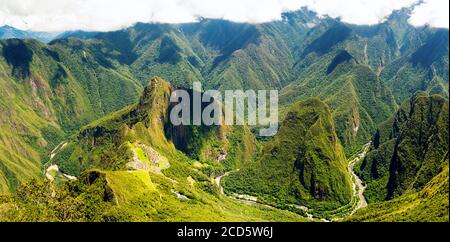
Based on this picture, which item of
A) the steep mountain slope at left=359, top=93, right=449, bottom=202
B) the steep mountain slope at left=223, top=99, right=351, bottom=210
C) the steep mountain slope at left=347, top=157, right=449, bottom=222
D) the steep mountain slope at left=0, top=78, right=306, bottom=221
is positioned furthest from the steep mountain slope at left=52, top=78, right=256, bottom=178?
the steep mountain slope at left=347, top=157, right=449, bottom=222

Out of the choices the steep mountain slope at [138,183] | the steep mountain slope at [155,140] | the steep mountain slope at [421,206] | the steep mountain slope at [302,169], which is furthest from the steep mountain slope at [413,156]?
the steep mountain slope at [155,140]

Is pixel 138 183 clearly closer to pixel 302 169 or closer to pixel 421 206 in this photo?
pixel 421 206

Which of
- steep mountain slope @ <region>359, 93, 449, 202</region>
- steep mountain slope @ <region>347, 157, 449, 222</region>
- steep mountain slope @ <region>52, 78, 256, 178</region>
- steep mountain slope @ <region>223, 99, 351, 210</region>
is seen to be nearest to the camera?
steep mountain slope @ <region>347, 157, 449, 222</region>

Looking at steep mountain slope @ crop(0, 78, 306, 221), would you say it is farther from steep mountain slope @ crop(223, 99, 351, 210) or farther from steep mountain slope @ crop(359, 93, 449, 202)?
steep mountain slope @ crop(359, 93, 449, 202)

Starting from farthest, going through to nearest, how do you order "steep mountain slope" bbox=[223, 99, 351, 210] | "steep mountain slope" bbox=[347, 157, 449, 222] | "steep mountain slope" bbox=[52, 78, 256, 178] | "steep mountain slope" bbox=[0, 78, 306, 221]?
"steep mountain slope" bbox=[52, 78, 256, 178], "steep mountain slope" bbox=[223, 99, 351, 210], "steep mountain slope" bbox=[347, 157, 449, 222], "steep mountain slope" bbox=[0, 78, 306, 221]

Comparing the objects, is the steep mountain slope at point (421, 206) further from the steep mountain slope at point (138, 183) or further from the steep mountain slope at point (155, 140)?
the steep mountain slope at point (155, 140)

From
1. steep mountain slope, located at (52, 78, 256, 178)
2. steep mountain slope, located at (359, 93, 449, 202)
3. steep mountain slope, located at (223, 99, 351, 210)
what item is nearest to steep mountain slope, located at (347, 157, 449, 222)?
steep mountain slope, located at (359, 93, 449, 202)

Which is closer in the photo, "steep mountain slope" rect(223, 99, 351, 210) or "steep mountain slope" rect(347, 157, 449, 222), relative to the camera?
"steep mountain slope" rect(347, 157, 449, 222)
